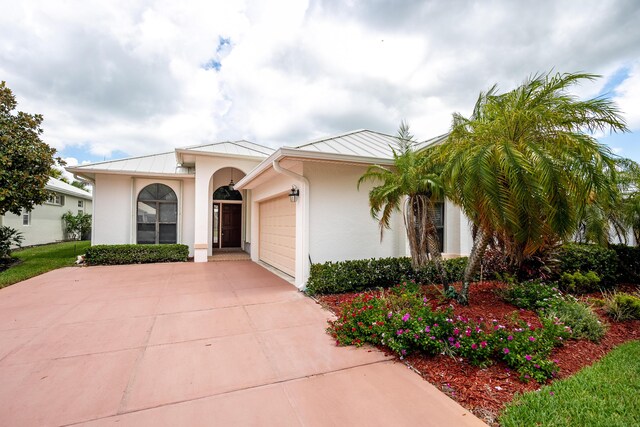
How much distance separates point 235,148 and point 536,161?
12108 millimetres

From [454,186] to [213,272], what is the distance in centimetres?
803

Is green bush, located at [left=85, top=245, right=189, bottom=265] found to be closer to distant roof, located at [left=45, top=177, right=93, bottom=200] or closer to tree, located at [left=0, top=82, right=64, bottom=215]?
tree, located at [left=0, top=82, right=64, bottom=215]

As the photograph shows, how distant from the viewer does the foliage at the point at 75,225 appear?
67.3ft

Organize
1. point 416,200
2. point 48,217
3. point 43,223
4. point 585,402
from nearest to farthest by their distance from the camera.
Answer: point 585,402
point 416,200
point 43,223
point 48,217

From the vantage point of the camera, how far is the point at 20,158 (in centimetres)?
1001

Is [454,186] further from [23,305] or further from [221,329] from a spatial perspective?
[23,305]

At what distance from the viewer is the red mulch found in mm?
2866

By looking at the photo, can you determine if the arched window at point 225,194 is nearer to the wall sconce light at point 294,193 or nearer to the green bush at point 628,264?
the wall sconce light at point 294,193

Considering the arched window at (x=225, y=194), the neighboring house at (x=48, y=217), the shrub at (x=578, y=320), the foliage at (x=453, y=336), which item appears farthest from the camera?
the neighboring house at (x=48, y=217)

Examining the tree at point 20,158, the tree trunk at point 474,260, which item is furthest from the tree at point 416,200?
the tree at point 20,158

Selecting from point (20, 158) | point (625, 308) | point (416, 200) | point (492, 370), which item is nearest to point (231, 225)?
point (20, 158)

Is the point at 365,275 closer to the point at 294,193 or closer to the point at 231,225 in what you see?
the point at 294,193

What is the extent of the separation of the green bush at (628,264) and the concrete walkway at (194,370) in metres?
9.03

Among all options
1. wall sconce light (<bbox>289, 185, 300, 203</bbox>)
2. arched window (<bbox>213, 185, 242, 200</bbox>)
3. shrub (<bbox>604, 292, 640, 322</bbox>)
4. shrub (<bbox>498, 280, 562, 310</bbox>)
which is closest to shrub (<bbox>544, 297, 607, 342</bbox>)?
shrub (<bbox>498, 280, 562, 310</bbox>)
